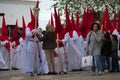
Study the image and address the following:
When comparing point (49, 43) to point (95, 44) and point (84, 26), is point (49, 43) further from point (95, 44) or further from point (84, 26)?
point (84, 26)

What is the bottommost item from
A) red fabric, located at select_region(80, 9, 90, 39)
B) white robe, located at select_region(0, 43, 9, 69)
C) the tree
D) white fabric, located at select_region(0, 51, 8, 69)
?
white fabric, located at select_region(0, 51, 8, 69)

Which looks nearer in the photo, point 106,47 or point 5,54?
point 106,47

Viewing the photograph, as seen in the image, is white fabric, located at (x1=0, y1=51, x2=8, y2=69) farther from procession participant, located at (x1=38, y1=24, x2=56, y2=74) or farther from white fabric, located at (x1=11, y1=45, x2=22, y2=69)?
procession participant, located at (x1=38, y1=24, x2=56, y2=74)

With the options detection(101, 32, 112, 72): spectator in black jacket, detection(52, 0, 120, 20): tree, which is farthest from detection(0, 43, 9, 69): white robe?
detection(52, 0, 120, 20): tree

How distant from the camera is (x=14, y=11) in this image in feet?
155

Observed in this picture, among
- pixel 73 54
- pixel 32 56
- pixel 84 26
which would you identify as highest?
pixel 84 26

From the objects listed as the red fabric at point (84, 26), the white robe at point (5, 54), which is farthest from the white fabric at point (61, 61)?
the white robe at point (5, 54)

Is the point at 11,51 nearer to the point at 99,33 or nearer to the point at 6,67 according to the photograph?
the point at 6,67

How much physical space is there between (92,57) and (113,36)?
2667 millimetres

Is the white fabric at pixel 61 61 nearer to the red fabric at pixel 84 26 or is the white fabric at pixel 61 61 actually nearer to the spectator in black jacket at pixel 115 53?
the spectator in black jacket at pixel 115 53

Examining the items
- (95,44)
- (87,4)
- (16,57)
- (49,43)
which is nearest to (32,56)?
(49,43)

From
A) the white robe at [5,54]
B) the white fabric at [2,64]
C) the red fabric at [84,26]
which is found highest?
the red fabric at [84,26]

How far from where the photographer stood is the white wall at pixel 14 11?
4666 centimetres

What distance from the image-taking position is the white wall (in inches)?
1837
